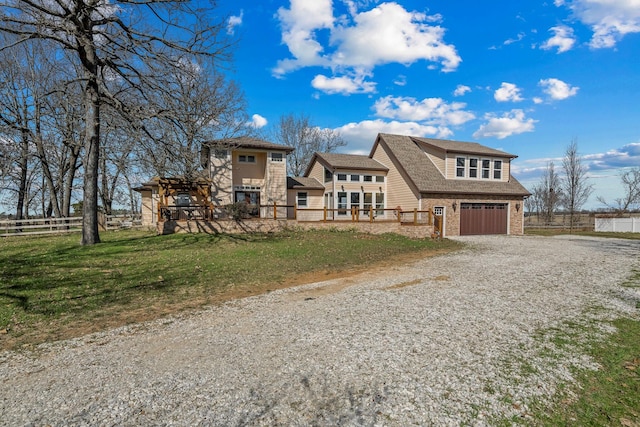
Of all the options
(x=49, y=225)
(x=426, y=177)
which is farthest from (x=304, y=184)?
(x=49, y=225)

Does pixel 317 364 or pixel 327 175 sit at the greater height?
pixel 327 175

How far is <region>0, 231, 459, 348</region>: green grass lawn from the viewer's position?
582cm

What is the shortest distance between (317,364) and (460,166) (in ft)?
71.5

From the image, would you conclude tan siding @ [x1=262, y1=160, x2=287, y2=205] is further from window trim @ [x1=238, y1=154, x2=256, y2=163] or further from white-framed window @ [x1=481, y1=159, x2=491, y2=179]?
white-framed window @ [x1=481, y1=159, x2=491, y2=179]

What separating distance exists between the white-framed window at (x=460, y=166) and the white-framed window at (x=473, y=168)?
60cm

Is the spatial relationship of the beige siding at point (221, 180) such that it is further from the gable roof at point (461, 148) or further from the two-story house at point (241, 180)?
the gable roof at point (461, 148)

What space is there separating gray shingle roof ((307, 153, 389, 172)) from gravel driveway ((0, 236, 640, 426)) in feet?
55.2

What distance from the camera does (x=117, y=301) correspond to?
22.0 ft

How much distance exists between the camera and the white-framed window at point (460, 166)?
73.9ft

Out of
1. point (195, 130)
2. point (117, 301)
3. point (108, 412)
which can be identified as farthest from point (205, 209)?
point (108, 412)

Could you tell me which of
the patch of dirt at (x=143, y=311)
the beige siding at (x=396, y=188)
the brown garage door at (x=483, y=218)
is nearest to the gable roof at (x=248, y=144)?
the beige siding at (x=396, y=188)

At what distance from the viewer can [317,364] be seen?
3.90m

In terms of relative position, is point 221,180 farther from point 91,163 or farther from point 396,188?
point 396,188

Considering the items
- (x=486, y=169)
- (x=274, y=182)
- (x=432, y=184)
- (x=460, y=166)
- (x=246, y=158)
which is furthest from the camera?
(x=486, y=169)
